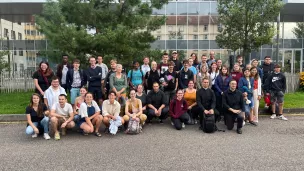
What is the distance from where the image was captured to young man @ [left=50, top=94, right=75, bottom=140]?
6312 mm

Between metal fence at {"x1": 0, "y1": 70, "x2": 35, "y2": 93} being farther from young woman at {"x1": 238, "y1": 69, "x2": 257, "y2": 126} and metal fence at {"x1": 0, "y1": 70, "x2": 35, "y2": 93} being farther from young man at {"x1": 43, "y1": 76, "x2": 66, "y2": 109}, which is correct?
young woman at {"x1": 238, "y1": 69, "x2": 257, "y2": 126}

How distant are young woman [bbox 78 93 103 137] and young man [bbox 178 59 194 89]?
9.20 feet

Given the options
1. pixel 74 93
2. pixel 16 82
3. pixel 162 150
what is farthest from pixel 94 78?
pixel 16 82

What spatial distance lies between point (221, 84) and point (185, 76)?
1094 millimetres

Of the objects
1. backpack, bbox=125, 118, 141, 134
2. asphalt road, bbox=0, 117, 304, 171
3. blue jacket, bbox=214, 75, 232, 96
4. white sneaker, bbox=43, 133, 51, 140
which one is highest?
blue jacket, bbox=214, 75, 232, 96

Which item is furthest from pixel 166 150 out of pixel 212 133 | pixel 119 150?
pixel 212 133

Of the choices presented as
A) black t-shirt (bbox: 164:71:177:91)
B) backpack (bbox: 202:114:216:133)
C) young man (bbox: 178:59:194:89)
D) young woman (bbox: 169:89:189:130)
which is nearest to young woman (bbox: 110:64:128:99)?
black t-shirt (bbox: 164:71:177:91)

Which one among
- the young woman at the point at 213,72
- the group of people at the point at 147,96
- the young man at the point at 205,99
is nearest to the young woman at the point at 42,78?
the group of people at the point at 147,96

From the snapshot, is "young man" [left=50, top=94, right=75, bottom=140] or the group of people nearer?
"young man" [left=50, top=94, right=75, bottom=140]

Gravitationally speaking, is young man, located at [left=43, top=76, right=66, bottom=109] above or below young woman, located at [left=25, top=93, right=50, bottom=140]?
above

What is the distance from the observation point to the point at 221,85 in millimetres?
7812

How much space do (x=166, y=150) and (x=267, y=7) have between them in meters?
9.05

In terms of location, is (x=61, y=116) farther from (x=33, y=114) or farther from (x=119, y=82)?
(x=119, y=82)

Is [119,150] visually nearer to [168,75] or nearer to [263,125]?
[168,75]
